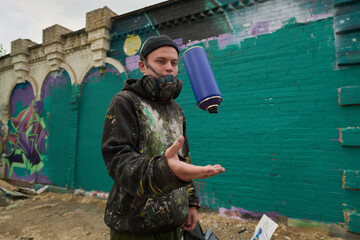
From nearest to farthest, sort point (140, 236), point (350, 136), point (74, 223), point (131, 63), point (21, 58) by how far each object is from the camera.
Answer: point (140, 236), point (350, 136), point (74, 223), point (131, 63), point (21, 58)

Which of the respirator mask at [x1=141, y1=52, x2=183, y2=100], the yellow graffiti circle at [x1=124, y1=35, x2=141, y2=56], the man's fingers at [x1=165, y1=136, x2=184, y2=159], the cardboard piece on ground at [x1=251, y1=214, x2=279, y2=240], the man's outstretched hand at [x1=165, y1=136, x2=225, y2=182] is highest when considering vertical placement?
the yellow graffiti circle at [x1=124, y1=35, x2=141, y2=56]

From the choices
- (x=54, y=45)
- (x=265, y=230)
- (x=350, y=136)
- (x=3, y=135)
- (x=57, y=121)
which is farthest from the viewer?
(x=3, y=135)

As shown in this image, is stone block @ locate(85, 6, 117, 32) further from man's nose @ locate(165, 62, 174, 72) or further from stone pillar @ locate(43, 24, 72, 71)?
man's nose @ locate(165, 62, 174, 72)

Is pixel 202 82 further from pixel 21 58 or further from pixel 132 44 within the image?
pixel 21 58

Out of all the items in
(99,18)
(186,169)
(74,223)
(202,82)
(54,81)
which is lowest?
(74,223)

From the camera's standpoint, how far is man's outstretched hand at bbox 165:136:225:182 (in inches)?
28.0

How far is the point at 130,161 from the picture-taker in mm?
930

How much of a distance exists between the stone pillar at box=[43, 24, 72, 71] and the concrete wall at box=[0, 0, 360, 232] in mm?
1728

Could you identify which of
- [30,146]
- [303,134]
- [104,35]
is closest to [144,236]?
[303,134]

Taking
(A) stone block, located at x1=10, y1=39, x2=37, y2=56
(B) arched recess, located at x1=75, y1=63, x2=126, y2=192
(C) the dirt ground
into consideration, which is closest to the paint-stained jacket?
(C) the dirt ground

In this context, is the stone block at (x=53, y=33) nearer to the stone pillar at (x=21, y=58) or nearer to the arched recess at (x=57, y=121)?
the arched recess at (x=57, y=121)

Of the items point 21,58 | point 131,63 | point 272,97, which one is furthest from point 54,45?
point 272,97

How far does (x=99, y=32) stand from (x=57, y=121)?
3.13 metres

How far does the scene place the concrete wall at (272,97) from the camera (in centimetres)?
331
